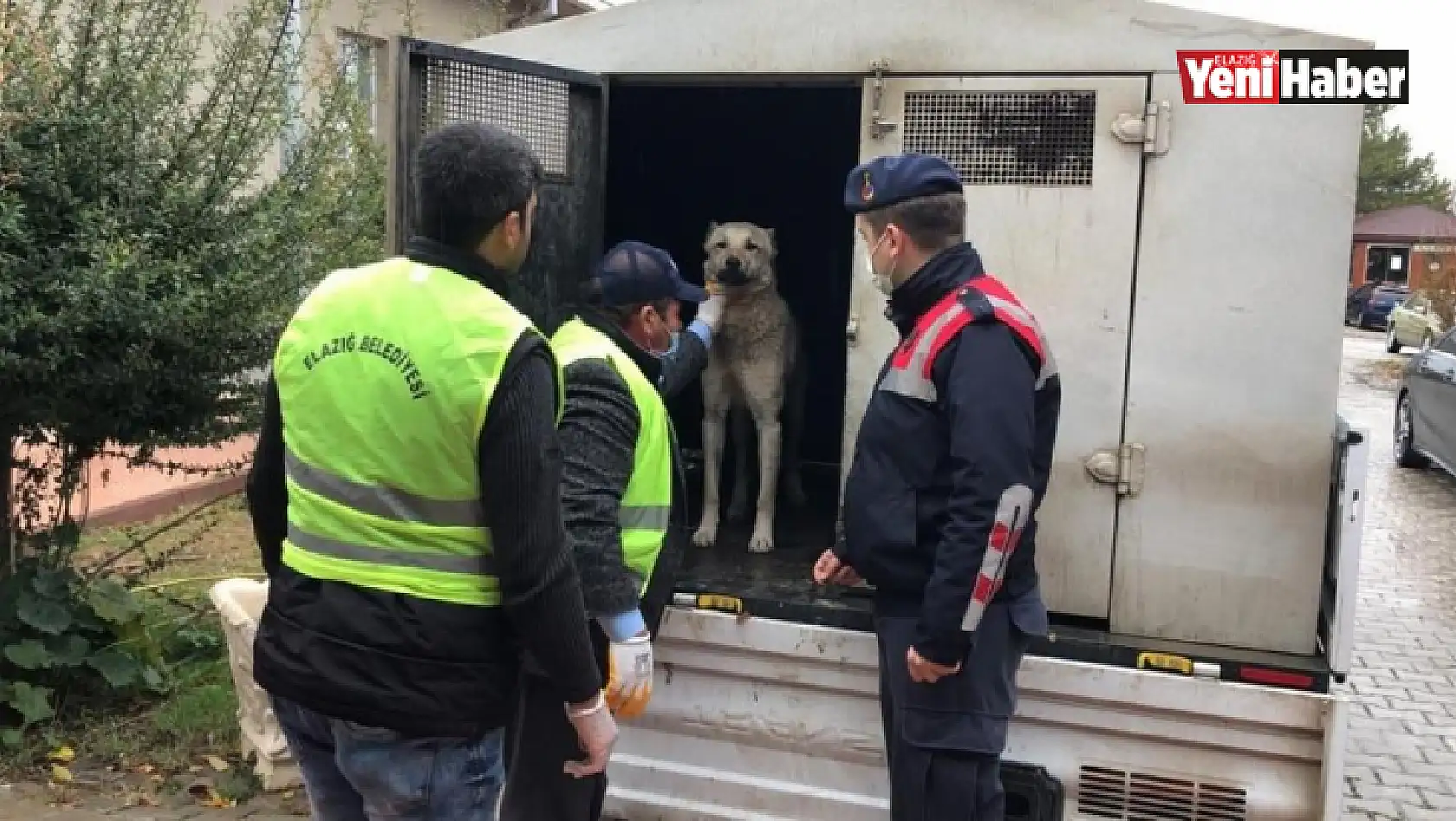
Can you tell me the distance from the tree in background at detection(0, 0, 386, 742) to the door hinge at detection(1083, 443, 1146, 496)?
3.44 metres

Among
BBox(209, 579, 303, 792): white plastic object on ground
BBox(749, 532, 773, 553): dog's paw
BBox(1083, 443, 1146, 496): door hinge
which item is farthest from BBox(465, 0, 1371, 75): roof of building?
BBox(209, 579, 303, 792): white plastic object on ground

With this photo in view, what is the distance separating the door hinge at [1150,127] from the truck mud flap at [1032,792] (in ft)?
5.80

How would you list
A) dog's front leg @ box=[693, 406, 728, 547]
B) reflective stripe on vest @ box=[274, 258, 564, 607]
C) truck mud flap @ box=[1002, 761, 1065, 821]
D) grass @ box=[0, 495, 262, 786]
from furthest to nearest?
dog's front leg @ box=[693, 406, 728, 547], grass @ box=[0, 495, 262, 786], truck mud flap @ box=[1002, 761, 1065, 821], reflective stripe on vest @ box=[274, 258, 564, 607]

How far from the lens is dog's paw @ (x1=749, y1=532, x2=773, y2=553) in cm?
492

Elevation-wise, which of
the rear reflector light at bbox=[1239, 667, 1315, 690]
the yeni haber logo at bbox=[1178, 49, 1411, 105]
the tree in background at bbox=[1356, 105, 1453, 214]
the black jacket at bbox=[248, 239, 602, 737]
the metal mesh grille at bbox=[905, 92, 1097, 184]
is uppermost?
the tree in background at bbox=[1356, 105, 1453, 214]

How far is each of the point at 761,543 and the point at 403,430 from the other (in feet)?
9.75

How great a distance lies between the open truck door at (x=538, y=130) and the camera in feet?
12.4

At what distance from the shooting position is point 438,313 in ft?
7.04

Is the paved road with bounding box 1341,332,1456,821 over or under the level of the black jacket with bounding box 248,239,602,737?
under

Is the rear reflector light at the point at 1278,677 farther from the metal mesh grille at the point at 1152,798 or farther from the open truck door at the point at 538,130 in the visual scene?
the open truck door at the point at 538,130

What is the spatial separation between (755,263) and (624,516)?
2.56m

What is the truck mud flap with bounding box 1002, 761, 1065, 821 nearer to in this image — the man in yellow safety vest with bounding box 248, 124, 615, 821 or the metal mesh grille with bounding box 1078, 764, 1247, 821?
the metal mesh grille with bounding box 1078, 764, 1247, 821


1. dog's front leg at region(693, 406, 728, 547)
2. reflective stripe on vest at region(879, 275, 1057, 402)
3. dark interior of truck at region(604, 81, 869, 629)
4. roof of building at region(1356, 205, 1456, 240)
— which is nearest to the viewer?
reflective stripe on vest at region(879, 275, 1057, 402)

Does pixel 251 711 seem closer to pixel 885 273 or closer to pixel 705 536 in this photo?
pixel 705 536
